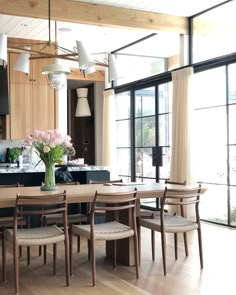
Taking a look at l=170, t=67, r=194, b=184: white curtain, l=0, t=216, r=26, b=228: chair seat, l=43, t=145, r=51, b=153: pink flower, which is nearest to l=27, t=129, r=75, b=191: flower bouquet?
l=43, t=145, r=51, b=153: pink flower

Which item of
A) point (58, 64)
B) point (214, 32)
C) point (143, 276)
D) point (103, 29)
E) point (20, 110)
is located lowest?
point (143, 276)

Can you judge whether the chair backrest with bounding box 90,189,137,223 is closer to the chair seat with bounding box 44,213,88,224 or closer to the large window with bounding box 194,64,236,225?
the chair seat with bounding box 44,213,88,224

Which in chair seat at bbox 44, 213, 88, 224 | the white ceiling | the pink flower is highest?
the white ceiling

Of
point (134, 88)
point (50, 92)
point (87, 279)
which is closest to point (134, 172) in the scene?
point (134, 88)

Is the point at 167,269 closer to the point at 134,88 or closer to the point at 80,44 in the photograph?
the point at 80,44

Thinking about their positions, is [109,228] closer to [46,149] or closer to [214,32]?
[46,149]

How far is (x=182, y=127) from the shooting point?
6.91m

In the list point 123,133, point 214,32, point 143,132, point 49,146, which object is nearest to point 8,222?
point 49,146

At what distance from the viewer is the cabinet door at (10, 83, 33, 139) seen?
305 inches

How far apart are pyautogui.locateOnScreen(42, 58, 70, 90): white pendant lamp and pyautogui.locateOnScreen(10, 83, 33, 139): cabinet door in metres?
3.26

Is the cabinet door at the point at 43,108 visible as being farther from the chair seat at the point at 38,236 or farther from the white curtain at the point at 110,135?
the chair seat at the point at 38,236

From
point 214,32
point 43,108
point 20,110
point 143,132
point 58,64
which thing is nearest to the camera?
point 58,64

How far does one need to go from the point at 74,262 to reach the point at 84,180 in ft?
6.57

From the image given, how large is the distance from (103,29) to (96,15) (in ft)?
4.43
